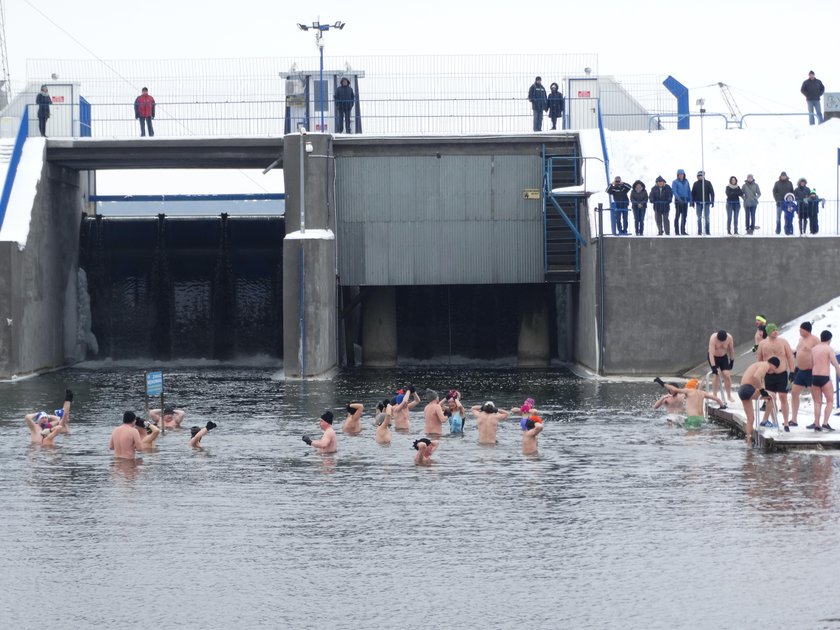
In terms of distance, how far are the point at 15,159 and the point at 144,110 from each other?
13.2ft

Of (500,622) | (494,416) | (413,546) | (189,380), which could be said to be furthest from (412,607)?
(189,380)

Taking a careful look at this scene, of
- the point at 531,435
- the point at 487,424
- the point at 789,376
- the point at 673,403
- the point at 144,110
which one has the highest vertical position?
the point at 144,110

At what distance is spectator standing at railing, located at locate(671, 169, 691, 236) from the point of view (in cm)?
3519

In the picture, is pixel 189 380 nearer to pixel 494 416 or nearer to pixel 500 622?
pixel 494 416

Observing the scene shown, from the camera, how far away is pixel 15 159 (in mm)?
38875

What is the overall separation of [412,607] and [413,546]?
233 centimetres

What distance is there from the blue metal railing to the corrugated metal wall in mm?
9186

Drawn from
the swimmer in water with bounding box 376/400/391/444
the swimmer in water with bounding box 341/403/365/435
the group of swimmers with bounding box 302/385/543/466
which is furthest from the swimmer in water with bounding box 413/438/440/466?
the swimmer in water with bounding box 341/403/365/435

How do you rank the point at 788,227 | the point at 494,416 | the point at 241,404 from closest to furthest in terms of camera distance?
the point at 494,416 → the point at 241,404 → the point at 788,227

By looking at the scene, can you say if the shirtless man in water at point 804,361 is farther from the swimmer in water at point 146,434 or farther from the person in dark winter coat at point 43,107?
the person in dark winter coat at point 43,107

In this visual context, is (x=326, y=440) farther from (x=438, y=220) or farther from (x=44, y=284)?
(x=44, y=284)

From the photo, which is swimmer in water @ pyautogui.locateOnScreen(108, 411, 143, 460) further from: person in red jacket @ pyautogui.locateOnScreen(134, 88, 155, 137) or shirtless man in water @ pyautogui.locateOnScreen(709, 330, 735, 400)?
person in red jacket @ pyautogui.locateOnScreen(134, 88, 155, 137)

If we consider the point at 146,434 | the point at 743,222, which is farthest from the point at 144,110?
the point at 146,434

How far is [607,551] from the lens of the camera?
14.2 metres
